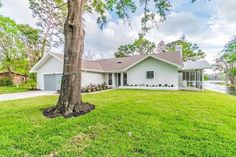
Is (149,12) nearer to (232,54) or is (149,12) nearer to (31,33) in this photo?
(31,33)

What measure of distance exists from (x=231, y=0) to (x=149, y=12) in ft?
15.5

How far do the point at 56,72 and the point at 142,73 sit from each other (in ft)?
34.4

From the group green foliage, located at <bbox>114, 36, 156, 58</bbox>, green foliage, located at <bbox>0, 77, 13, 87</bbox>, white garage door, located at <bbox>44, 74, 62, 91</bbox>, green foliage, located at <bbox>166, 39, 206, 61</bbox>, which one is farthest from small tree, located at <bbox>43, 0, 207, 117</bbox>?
green foliage, located at <bbox>166, 39, 206, 61</bbox>

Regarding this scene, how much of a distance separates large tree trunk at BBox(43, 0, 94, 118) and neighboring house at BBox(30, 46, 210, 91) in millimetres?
12575

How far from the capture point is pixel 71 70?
5926mm

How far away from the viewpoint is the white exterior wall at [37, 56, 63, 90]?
19062 millimetres

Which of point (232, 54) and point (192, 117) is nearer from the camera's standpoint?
point (192, 117)

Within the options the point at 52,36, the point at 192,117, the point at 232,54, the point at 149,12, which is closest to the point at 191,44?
the point at 232,54

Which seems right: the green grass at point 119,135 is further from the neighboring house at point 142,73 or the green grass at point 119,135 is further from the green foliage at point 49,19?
the green foliage at point 49,19

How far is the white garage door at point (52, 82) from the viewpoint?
19.3 meters

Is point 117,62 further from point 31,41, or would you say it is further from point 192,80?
point 31,41

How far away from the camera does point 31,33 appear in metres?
24.4

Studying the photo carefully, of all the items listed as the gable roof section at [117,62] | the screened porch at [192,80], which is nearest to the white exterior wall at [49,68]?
the gable roof section at [117,62]

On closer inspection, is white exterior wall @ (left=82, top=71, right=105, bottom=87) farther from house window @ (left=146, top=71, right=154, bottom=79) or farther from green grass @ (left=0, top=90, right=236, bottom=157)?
green grass @ (left=0, top=90, right=236, bottom=157)
